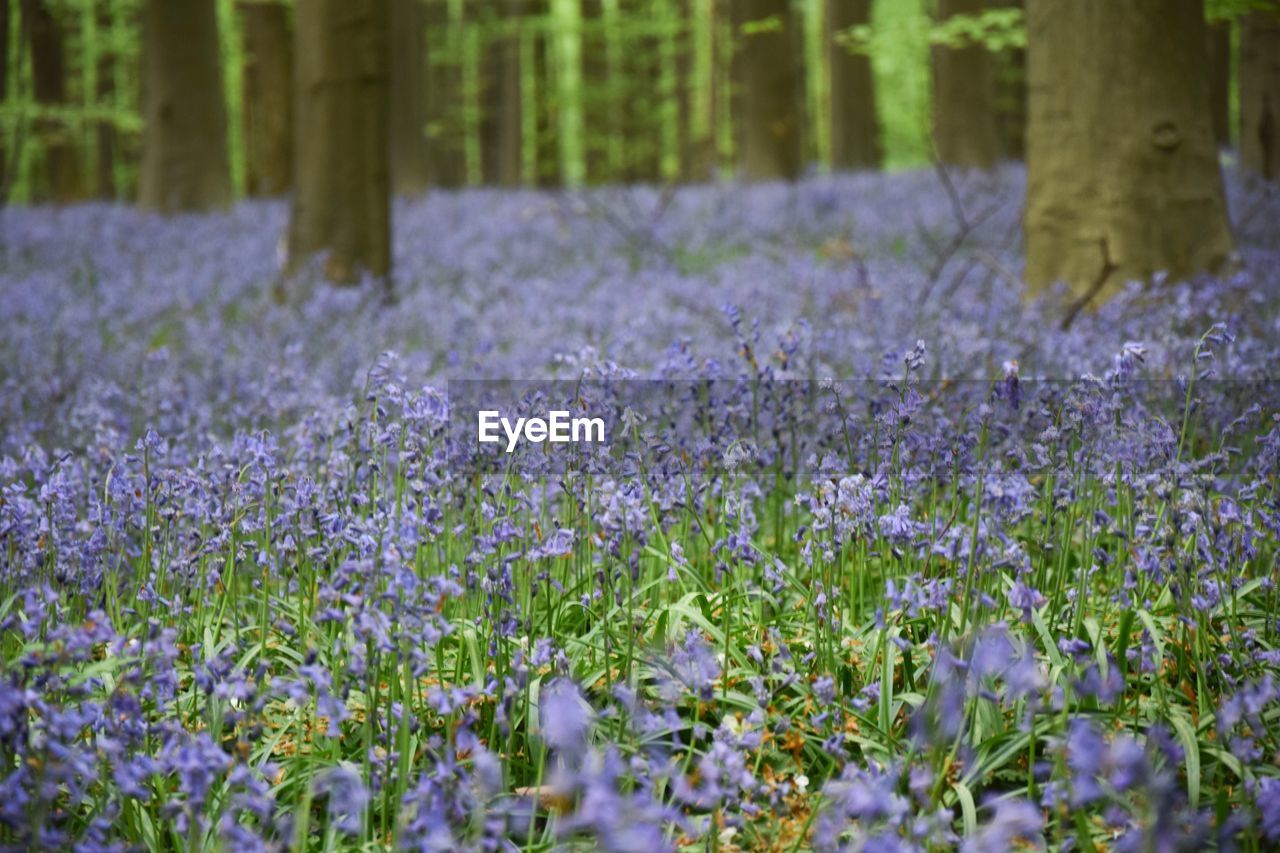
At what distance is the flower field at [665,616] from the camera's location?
2.25m

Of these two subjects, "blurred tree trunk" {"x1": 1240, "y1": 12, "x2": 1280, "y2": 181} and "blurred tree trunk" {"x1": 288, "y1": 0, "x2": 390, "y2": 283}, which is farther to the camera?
"blurred tree trunk" {"x1": 1240, "y1": 12, "x2": 1280, "y2": 181}

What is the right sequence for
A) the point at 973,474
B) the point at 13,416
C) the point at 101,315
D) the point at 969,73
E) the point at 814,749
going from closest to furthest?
the point at 814,749 → the point at 973,474 → the point at 13,416 → the point at 101,315 → the point at 969,73

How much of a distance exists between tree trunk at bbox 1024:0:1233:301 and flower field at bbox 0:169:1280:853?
1.22 metres

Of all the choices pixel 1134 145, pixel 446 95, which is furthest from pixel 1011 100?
pixel 1134 145

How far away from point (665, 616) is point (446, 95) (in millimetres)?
34553

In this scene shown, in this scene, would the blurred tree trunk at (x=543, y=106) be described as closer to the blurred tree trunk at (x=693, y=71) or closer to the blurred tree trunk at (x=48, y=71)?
the blurred tree trunk at (x=693, y=71)

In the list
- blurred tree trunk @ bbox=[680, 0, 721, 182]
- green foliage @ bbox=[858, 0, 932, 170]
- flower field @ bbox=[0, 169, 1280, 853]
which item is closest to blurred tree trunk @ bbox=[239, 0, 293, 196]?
blurred tree trunk @ bbox=[680, 0, 721, 182]

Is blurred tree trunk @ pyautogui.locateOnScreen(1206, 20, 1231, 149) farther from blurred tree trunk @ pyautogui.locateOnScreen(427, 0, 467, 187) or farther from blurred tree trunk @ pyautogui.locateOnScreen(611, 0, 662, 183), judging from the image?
blurred tree trunk @ pyautogui.locateOnScreen(427, 0, 467, 187)

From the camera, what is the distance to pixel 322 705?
2.28 metres

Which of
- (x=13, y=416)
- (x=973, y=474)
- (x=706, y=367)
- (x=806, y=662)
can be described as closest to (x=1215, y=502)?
(x=973, y=474)

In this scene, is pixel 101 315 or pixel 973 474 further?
pixel 101 315

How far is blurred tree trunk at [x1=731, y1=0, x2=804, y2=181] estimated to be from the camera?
54.0 feet

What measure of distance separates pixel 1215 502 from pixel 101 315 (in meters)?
7.43

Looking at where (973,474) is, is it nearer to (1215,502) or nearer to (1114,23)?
(1215,502)
